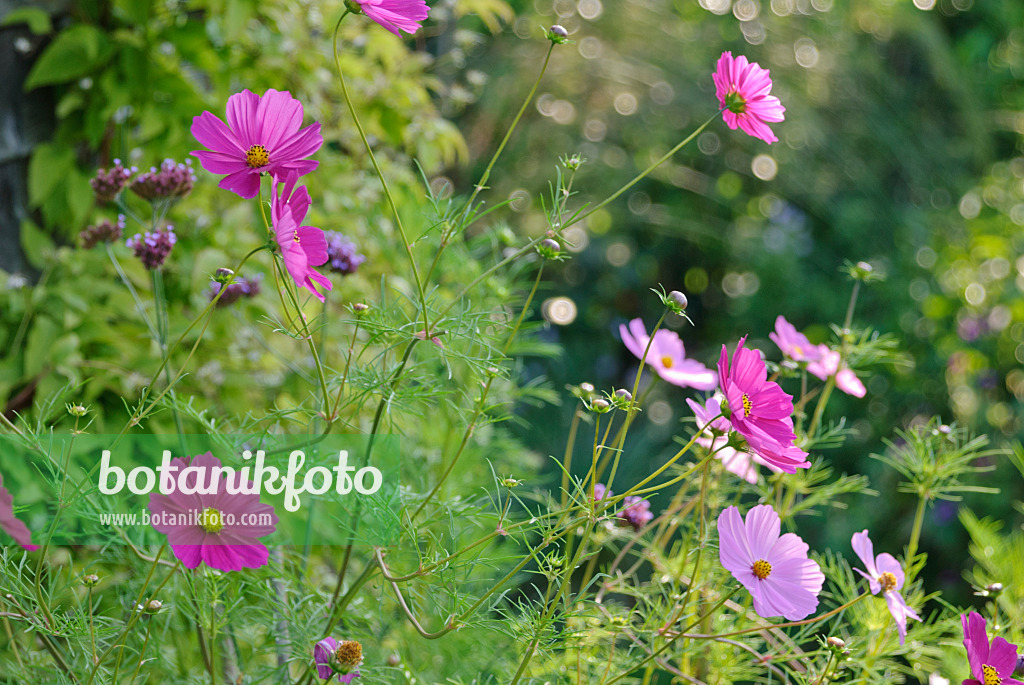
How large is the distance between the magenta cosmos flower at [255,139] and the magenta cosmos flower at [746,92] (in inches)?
11.7

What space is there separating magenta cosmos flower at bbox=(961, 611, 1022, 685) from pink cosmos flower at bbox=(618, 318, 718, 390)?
272 mm

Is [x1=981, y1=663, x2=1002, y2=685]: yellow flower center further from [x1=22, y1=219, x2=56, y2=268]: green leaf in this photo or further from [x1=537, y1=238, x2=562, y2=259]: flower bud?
[x1=22, y1=219, x2=56, y2=268]: green leaf

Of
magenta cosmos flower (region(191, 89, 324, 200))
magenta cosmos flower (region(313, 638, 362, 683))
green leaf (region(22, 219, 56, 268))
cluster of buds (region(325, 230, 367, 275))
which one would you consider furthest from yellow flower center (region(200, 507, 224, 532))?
green leaf (region(22, 219, 56, 268))

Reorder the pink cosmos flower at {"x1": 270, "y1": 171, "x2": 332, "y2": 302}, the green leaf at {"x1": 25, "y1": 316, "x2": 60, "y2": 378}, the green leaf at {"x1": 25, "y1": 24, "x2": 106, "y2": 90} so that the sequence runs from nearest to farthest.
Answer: the pink cosmos flower at {"x1": 270, "y1": 171, "x2": 332, "y2": 302} < the green leaf at {"x1": 25, "y1": 316, "x2": 60, "y2": 378} < the green leaf at {"x1": 25, "y1": 24, "x2": 106, "y2": 90}

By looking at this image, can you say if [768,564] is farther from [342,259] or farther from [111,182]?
[111,182]

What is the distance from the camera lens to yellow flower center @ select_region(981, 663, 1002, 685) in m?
0.53

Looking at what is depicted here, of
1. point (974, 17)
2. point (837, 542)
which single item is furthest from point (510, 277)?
point (974, 17)

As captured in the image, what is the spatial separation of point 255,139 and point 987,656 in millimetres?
610

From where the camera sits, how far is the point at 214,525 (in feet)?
1.69

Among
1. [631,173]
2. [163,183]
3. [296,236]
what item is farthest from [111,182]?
[631,173]

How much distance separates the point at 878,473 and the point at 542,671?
1519 millimetres

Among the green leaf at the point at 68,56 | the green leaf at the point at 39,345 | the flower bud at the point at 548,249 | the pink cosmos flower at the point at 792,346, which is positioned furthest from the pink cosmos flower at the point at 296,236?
the green leaf at the point at 68,56

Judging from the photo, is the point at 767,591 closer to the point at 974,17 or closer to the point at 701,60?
the point at 701,60

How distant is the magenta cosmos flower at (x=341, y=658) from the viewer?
18.9 inches
